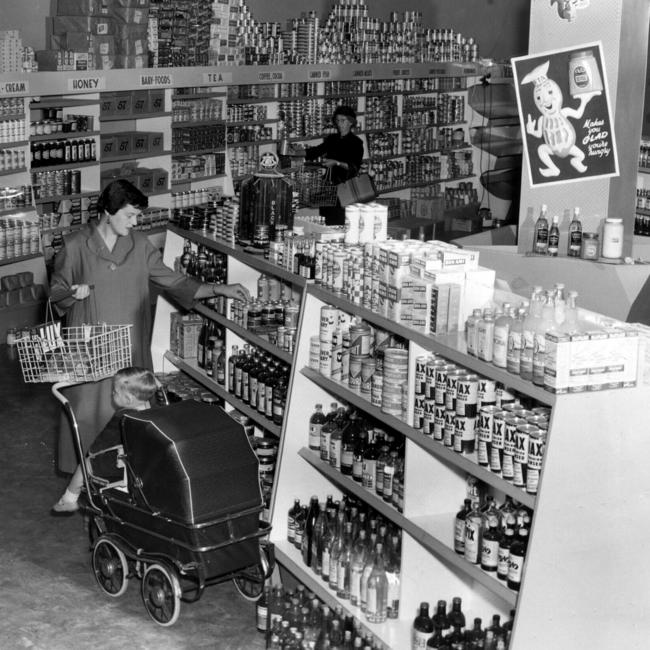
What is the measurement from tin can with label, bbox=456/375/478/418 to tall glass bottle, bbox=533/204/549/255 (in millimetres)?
3319

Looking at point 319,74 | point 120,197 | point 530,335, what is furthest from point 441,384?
point 319,74

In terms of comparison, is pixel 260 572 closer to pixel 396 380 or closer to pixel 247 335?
pixel 396 380

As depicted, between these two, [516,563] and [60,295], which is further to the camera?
[60,295]

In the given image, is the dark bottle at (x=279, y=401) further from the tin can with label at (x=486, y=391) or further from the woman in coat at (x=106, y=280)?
the tin can with label at (x=486, y=391)

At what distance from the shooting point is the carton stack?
10141mm

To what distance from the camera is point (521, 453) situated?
12.6 feet

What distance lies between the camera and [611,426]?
375 centimetres

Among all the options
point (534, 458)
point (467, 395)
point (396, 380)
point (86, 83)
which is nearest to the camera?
point (534, 458)

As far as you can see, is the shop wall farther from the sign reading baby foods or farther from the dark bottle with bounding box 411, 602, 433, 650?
the dark bottle with bounding box 411, 602, 433, 650

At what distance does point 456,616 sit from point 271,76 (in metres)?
8.83

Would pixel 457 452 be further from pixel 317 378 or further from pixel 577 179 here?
pixel 577 179

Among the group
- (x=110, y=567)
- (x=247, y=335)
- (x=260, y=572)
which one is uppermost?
(x=247, y=335)

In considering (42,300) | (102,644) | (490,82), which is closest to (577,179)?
(102,644)

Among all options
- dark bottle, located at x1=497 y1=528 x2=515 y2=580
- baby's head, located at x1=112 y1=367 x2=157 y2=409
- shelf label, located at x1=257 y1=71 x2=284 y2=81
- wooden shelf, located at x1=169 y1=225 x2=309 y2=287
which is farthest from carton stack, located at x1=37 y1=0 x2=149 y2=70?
dark bottle, located at x1=497 y1=528 x2=515 y2=580
